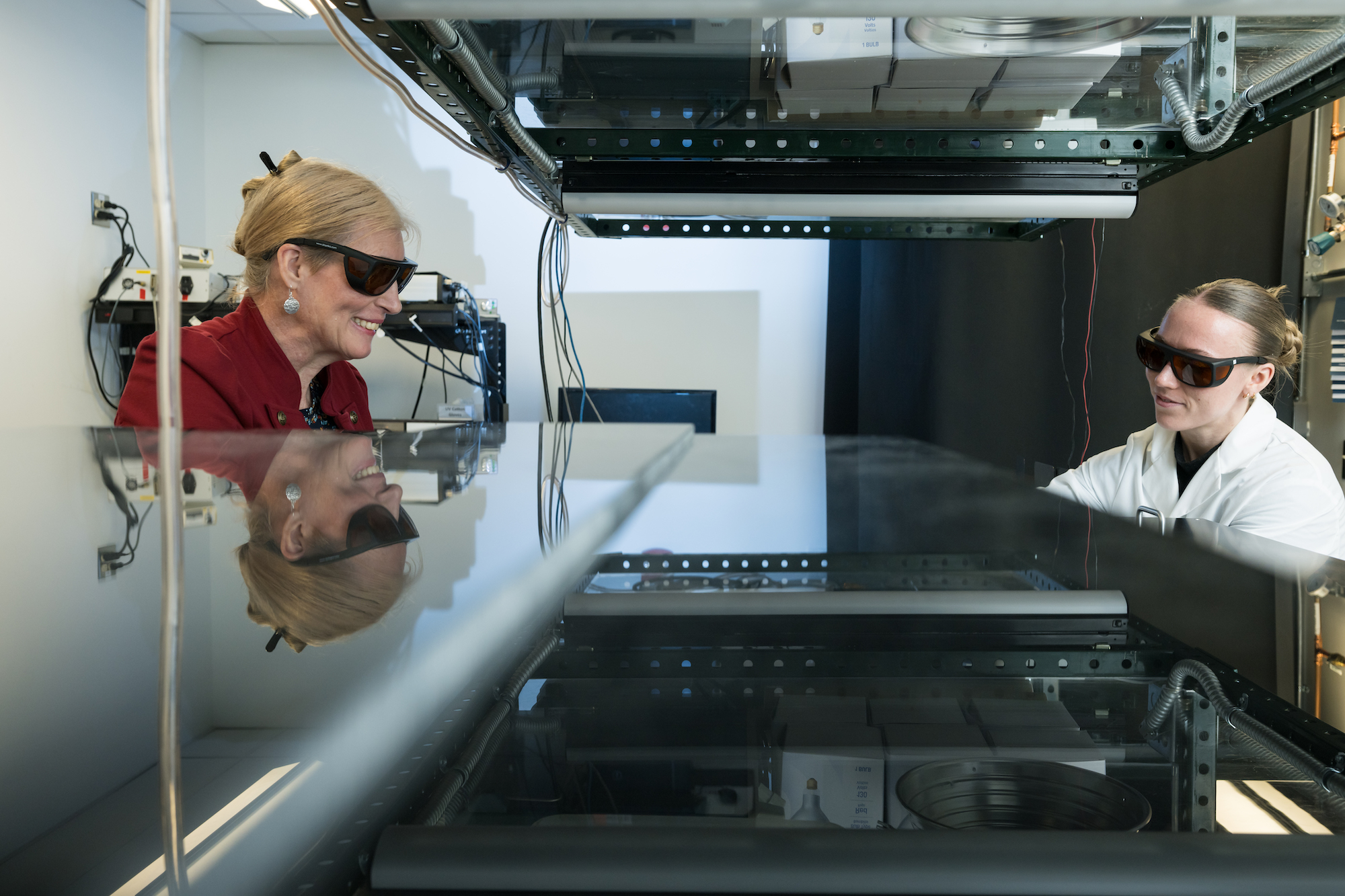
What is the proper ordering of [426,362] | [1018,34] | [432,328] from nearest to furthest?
[1018,34] < [432,328] < [426,362]

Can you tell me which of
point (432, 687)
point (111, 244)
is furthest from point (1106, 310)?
point (111, 244)

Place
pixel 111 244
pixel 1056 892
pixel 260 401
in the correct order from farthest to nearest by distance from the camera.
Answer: pixel 111 244, pixel 260 401, pixel 1056 892

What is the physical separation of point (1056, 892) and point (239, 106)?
560 centimetres

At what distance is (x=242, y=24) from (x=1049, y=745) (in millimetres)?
5370

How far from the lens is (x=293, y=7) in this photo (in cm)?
329

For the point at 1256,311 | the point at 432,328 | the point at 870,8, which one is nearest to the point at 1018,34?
the point at 870,8

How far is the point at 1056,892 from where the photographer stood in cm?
14

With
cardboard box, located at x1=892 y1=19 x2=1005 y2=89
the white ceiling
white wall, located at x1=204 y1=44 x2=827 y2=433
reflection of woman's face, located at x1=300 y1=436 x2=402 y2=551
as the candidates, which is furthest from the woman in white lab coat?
the white ceiling

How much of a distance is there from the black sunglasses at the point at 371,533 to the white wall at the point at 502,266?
173 inches

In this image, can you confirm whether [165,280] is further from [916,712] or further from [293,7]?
[293,7]

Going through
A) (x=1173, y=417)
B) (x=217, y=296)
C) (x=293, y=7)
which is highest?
(x=293, y=7)

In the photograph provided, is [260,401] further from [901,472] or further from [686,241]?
[686,241]

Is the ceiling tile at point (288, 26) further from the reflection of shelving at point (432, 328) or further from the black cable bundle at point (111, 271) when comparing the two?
the reflection of shelving at point (432, 328)

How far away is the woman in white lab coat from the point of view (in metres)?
1.31
